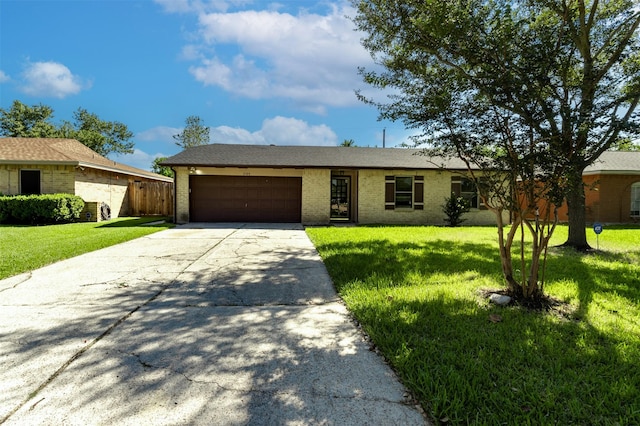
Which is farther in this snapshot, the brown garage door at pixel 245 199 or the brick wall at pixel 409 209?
the brick wall at pixel 409 209

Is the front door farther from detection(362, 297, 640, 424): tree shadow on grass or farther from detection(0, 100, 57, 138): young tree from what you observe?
detection(0, 100, 57, 138): young tree

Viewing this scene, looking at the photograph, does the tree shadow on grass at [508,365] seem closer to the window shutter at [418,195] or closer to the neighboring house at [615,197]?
the window shutter at [418,195]

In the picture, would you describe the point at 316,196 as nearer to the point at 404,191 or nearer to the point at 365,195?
the point at 365,195

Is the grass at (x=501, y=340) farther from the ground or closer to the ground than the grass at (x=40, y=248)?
closer to the ground

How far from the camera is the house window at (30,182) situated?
14.4m

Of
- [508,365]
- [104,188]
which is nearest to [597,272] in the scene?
[508,365]

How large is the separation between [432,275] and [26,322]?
5.20 meters

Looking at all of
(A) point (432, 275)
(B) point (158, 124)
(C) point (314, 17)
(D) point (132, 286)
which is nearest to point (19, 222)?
(D) point (132, 286)

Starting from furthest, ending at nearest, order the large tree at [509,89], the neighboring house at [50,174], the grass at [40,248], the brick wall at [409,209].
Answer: the brick wall at [409,209] < the neighboring house at [50,174] < the grass at [40,248] < the large tree at [509,89]

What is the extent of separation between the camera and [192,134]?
1377 inches

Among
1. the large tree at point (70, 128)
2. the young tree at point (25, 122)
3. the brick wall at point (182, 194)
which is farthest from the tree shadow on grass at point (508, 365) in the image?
the young tree at point (25, 122)

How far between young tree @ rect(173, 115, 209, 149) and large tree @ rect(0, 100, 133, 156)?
9114 millimetres

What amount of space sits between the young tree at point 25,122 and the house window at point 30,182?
2473 centimetres

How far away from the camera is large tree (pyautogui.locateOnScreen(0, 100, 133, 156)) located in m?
33.4
